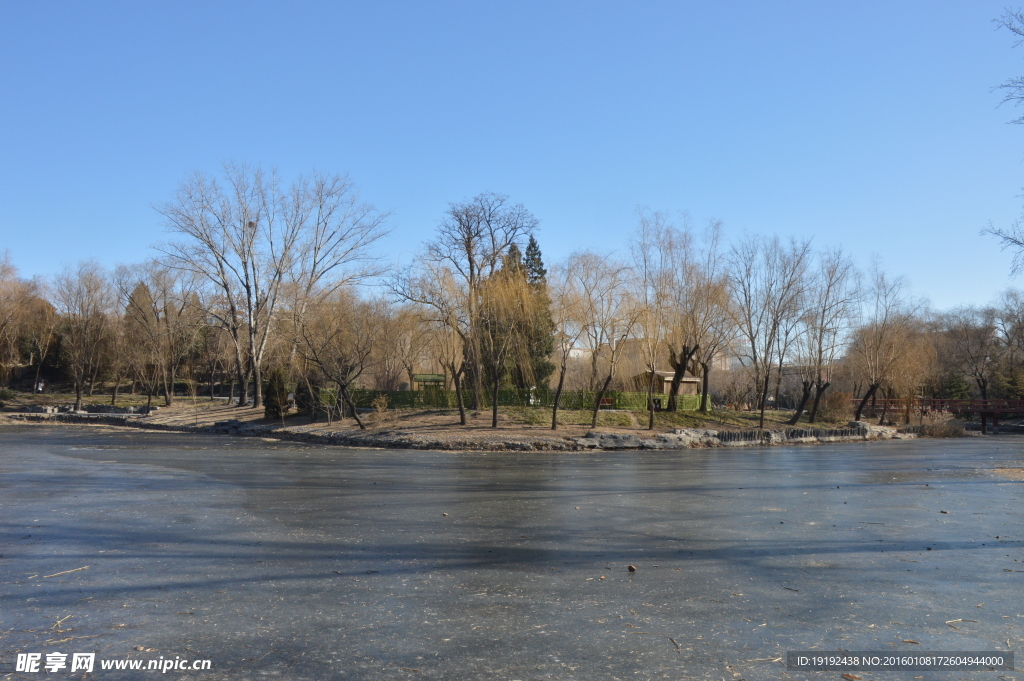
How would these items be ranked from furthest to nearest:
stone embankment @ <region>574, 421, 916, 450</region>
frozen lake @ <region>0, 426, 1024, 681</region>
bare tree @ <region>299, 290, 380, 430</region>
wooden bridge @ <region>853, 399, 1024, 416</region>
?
wooden bridge @ <region>853, 399, 1024, 416</region> → bare tree @ <region>299, 290, 380, 430</region> → stone embankment @ <region>574, 421, 916, 450</region> → frozen lake @ <region>0, 426, 1024, 681</region>

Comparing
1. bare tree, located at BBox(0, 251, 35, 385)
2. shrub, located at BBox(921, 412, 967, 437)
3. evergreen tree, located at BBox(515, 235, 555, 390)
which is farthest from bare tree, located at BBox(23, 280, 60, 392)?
shrub, located at BBox(921, 412, 967, 437)

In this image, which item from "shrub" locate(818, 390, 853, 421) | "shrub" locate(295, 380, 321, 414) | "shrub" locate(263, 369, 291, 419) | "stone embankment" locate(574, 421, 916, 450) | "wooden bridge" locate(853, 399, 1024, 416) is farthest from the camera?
"wooden bridge" locate(853, 399, 1024, 416)

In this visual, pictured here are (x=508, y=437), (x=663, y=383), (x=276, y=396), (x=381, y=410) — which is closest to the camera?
(x=508, y=437)

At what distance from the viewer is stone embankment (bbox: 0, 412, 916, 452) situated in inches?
1108

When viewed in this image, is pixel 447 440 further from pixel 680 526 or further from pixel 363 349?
pixel 680 526

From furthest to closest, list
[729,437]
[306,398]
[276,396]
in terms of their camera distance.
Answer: [276,396] → [306,398] → [729,437]

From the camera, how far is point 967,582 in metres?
6.98

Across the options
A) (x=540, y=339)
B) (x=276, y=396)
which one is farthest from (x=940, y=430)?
(x=276, y=396)

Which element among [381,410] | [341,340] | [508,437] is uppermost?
[341,340]

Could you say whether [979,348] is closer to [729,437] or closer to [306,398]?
[729,437]

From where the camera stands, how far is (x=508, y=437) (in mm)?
28906

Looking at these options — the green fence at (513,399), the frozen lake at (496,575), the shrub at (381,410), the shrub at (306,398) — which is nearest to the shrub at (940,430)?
the green fence at (513,399)

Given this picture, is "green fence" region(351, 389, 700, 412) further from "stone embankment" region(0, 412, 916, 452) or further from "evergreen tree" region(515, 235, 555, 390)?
"stone embankment" region(0, 412, 916, 452)

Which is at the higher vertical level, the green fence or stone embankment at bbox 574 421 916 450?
the green fence
